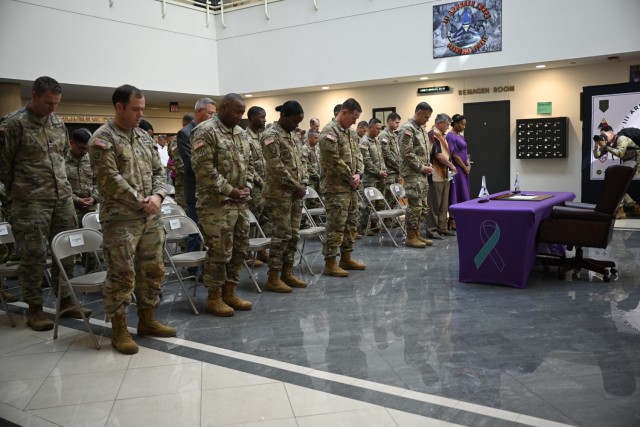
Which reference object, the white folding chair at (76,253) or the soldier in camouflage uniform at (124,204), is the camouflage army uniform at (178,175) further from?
the soldier in camouflage uniform at (124,204)

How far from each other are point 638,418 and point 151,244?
3.22 m

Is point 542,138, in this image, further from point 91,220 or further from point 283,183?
point 91,220

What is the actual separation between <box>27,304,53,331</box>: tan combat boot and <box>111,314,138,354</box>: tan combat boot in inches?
33.8

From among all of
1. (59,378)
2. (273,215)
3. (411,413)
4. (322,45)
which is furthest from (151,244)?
(322,45)

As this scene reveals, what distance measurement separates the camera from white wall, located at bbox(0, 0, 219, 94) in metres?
9.70

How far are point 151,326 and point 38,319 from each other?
1074 mm

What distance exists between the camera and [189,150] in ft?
19.9

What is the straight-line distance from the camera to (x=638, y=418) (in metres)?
2.68

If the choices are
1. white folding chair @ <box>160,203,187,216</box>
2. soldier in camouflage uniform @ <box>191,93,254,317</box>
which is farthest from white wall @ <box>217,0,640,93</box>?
soldier in camouflage uniform @ <box>191,93,254,317</box>

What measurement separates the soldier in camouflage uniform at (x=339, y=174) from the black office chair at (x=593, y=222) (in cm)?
200

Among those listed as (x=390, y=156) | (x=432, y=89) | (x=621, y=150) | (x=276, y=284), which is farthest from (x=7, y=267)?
(x=432, y=89)

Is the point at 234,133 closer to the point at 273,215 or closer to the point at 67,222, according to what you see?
the point at 273,215

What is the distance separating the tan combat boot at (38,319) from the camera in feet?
14.4

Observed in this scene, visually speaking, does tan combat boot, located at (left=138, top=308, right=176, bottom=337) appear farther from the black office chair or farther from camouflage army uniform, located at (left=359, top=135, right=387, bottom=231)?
camouflage army uniform, located at (left=359, top=135, right=387, bottom=231)
